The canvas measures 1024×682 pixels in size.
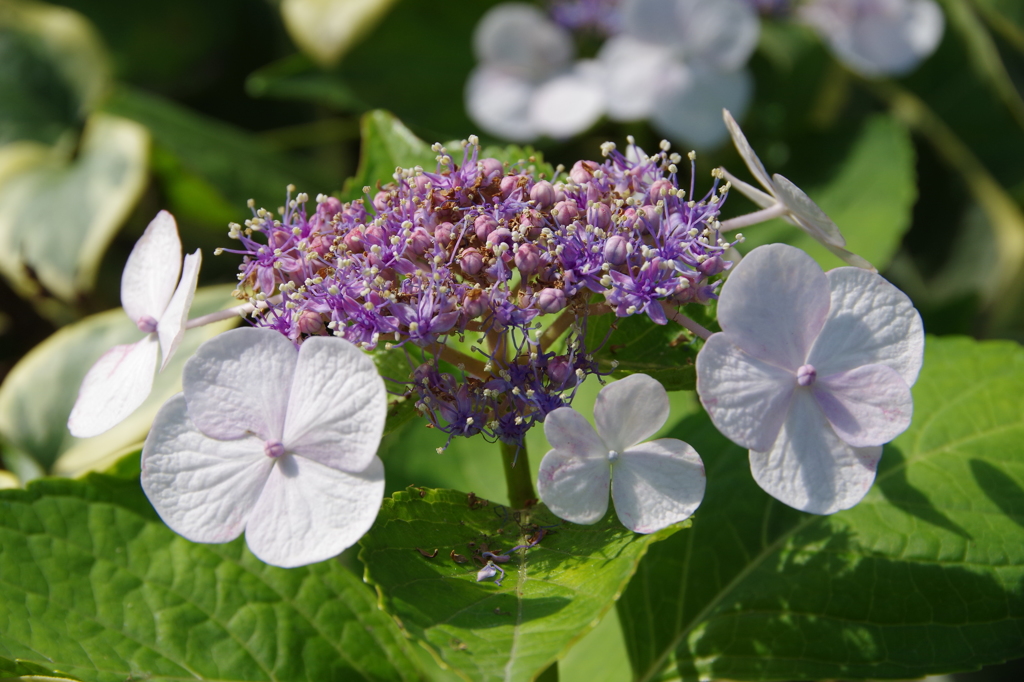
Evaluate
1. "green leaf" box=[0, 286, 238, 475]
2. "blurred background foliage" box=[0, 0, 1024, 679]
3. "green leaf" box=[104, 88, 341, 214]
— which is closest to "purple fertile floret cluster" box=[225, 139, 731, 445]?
"green leaf" box=[0, 286, 238, 475]

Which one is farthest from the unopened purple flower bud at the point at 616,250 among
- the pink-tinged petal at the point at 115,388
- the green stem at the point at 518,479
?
the pink-tinged petal at the point at 115,388

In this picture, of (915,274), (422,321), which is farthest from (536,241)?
(915,274)

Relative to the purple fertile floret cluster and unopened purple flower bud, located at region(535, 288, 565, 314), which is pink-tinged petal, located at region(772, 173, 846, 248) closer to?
the purple fertile floret cluster

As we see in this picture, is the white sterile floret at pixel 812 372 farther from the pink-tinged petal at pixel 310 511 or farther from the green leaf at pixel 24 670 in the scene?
the green leaf at pixel 24 670

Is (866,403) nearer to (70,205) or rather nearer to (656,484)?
(656,484)

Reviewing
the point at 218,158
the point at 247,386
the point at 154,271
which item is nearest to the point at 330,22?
the point at 218,158

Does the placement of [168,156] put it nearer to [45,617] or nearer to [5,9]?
[5,9]
